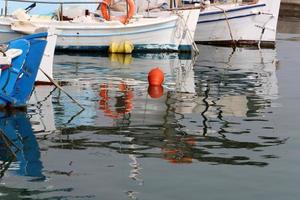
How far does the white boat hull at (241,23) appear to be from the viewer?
29000 millimetres

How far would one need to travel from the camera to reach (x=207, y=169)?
8789 millimetres

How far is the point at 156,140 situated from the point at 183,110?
287 cm

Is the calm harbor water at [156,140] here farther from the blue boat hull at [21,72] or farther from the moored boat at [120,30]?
the moored boat at [120,30]

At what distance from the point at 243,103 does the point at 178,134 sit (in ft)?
12.3

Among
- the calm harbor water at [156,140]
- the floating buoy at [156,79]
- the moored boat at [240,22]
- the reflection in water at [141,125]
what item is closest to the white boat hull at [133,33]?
the moored boat at [240,22]

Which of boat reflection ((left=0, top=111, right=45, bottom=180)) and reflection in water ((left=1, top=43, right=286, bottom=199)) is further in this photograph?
reflection in water ((left=1, top=43, right=286, bottom=199))

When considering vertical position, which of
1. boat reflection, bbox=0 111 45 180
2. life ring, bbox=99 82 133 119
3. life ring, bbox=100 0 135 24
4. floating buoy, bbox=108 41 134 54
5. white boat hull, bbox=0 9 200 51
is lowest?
boat reflection, bbox=0 111 45 180

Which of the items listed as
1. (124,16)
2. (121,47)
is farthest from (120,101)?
(124,16)

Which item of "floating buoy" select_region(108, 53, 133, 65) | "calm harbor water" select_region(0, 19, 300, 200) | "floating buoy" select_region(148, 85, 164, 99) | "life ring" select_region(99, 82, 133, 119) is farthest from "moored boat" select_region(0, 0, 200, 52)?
"floating buoy" select_region(148, 85, 164, 99)

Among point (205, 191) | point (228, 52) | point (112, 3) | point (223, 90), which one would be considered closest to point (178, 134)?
point (205, 191)

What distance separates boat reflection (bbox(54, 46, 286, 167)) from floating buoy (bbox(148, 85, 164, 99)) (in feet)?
0.08

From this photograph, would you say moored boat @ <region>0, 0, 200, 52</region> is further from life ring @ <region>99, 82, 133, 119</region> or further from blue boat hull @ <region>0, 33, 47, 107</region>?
blue boat hull @ <region>0, 33, 47, 107</region>

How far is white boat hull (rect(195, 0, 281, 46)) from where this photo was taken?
29000 mm

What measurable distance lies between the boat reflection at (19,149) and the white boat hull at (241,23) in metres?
18.3
